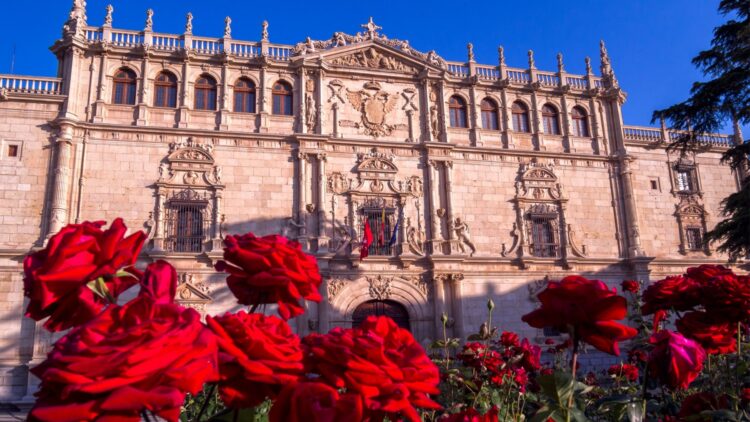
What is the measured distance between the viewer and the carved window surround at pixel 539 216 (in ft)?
66.1

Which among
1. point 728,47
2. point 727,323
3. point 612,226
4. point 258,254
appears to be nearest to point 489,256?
point 612,226

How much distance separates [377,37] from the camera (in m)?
21.6

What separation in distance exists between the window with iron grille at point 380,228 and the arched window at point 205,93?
22.8 feet

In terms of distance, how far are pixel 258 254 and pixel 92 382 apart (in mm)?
983

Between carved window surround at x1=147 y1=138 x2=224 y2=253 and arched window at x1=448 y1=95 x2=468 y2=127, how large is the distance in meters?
9.37

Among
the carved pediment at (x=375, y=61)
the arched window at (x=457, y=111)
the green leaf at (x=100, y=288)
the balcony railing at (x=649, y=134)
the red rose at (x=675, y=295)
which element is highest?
the carved pediment at (x=375, y=61)

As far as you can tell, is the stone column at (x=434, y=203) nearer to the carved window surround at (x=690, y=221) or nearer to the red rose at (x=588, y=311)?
the carved window surround at (x=690, y=221)

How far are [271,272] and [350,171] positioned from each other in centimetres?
1793

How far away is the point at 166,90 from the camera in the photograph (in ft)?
64.2

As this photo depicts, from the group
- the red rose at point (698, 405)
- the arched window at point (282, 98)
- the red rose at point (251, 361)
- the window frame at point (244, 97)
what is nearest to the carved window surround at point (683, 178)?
the arched window at point (282, 98)

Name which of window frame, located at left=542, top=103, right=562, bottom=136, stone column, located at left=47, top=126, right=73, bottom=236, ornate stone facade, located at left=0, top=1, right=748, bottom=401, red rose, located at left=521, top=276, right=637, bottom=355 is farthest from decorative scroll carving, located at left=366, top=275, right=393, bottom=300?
red rose, located at left=521, top=276, right=637, bottom=355

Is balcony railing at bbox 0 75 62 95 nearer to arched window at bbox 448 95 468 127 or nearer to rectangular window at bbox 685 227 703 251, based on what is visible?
→ arched window at bbox 448 95 468 127

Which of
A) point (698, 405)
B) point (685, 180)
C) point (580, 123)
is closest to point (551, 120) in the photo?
point (580, 123)

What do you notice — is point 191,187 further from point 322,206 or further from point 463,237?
point 463,237
